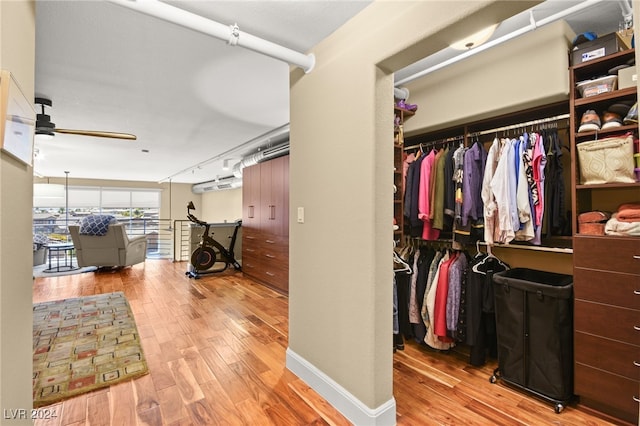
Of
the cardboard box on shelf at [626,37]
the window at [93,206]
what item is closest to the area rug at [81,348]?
the cardboard box on shelf at [626,37]

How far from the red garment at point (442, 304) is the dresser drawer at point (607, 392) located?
0.79 metres

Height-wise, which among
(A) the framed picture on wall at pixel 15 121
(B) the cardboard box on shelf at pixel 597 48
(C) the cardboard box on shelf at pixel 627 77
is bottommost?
(A) the framed picture on wall at pixel 15 121

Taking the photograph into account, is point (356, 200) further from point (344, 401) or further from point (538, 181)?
point (538, 181)

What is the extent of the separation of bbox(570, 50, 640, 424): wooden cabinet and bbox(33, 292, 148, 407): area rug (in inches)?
113

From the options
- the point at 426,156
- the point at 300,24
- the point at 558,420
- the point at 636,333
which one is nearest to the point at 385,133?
the point at 300,24

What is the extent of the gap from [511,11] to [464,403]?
2068 millimetres

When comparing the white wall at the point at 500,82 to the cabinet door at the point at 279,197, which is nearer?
the white wall at the point at 500,82

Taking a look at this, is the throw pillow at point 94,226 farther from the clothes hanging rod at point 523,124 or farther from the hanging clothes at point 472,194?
the clothes hanging rod at point 523,124

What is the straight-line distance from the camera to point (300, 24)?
1886 mm

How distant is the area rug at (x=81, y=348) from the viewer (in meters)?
2.01

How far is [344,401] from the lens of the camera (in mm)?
1718

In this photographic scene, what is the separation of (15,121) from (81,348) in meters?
2.38

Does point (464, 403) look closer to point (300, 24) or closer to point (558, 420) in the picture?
point (558, 420)

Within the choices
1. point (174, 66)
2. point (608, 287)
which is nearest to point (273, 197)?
point (174, 66)
